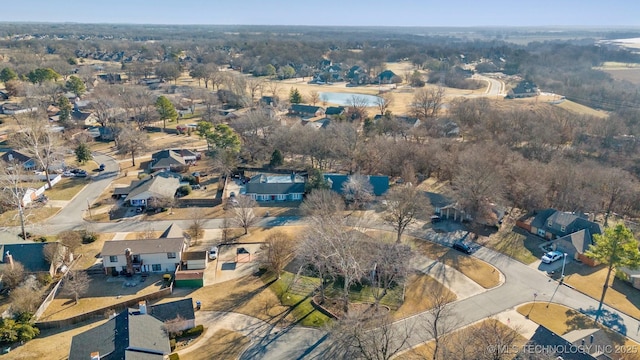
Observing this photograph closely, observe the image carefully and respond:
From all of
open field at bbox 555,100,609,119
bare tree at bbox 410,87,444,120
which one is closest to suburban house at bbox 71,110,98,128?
bare tree at bbox 410,87,444,120

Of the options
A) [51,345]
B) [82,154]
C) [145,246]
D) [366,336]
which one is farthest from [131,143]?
[366,336]

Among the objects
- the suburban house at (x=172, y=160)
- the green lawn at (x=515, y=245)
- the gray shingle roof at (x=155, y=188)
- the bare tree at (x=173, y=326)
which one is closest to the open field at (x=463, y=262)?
the green lawn at (x=515, y=245)

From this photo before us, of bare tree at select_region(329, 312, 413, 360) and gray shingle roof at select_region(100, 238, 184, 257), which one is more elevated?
gray shingle roof at select_region(100, 238, 184, 257)

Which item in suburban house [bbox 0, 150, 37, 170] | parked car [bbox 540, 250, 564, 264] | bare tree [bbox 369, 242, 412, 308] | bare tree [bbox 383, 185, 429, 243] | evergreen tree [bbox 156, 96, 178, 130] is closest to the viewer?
bare tree [bbox 369, 242, 412, 308]

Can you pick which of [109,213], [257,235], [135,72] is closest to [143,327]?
[257,235]

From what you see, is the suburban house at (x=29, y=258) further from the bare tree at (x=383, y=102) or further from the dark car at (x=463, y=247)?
the bare tree at (x=383, y=102)

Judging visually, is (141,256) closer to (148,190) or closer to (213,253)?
(213,253)

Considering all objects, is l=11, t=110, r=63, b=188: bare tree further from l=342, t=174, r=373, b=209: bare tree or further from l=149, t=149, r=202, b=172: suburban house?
l=342, t=174, r=373, b=209: bare tree

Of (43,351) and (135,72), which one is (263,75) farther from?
(43,351)
